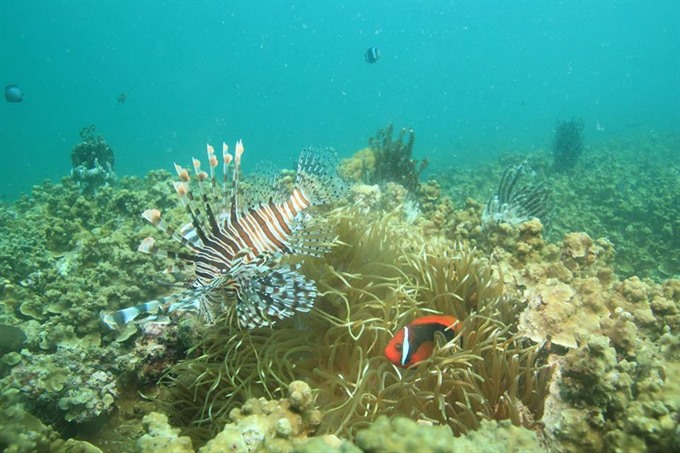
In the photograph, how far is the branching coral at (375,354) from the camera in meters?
2.48

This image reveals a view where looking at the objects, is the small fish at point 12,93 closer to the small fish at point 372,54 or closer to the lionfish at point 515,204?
the small fish at point 372,54

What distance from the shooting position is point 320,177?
425 centimetres

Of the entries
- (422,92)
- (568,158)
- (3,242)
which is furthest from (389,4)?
(3,242)

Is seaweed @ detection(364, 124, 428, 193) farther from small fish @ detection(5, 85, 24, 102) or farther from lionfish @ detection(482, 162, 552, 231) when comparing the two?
small fish @ detection(5, 85, 24, 102)

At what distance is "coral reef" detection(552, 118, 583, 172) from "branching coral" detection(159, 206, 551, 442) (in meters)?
14.8

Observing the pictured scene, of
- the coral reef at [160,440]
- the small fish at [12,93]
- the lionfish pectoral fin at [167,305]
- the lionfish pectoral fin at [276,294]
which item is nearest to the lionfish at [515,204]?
the lionfish pectoral fin at [276,294]

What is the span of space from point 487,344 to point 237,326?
6.15 ft

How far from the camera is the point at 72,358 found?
3.26m

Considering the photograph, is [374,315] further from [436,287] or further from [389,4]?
[389,4]

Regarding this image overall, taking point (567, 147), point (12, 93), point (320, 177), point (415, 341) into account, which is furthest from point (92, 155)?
point (567, 147)

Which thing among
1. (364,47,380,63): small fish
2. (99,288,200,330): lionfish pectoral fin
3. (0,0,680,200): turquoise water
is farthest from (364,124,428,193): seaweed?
(0,0,680,200): turquoise water

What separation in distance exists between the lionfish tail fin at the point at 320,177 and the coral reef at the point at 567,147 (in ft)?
47.1

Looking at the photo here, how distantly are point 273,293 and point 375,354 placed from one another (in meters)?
0.87

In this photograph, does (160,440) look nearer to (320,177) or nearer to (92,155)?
(320,177)
